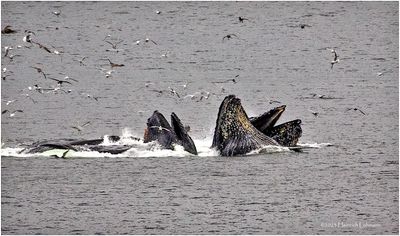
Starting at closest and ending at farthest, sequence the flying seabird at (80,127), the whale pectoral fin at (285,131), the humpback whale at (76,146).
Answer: the whale pectoral fin at (285,131) → the humpback whale at (76,146) → the flying seabird at (80,127)

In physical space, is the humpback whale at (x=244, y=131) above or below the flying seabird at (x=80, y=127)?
below

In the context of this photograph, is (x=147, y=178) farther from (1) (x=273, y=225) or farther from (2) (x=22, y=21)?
(2) (x=22, y=21)

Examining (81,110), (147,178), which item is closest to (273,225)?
(147,178)

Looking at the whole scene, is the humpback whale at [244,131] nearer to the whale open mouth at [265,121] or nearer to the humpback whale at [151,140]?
the whale open mouth at [265,121]

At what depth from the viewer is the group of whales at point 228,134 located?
121 ft

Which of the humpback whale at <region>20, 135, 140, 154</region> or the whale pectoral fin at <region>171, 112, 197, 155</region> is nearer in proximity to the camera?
the whale pectoral fin at <region>171, 112, 197, 155</region>

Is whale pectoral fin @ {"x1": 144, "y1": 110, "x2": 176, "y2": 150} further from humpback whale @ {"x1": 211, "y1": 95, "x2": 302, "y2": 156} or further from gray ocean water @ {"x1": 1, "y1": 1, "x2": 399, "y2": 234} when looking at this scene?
humpback whale @ {"x1": 211, "y1": 95, "x2": 302, "y2": 156}

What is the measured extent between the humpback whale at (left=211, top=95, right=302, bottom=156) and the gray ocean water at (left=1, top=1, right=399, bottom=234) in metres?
0.38

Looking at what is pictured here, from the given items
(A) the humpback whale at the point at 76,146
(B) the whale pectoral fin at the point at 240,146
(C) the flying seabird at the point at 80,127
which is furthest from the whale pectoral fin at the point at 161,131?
(C) the flying seabird at the point at 80,127

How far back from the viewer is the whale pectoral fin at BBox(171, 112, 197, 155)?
37.2 m

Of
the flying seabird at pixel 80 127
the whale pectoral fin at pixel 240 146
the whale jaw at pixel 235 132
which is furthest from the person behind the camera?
the flying seabird at pixel 80 127

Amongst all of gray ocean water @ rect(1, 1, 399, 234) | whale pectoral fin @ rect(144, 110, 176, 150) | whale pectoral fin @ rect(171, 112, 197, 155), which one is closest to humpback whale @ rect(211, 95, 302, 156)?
gray ocean water @ rect(1, 1, 399, 234)

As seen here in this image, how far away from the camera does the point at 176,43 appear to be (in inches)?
3061

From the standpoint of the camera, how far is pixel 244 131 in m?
37.0
